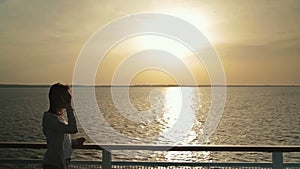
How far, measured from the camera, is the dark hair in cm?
337

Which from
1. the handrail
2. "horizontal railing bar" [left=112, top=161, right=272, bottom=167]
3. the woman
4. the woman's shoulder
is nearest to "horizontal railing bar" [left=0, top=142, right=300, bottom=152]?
the handrail

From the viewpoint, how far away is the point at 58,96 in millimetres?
3375

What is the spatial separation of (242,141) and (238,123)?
13811mm

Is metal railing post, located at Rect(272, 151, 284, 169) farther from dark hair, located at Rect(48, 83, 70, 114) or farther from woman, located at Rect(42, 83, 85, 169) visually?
dark hair, located at Rect(48, 83, 70, 114)

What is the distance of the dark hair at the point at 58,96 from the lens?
3365 mm

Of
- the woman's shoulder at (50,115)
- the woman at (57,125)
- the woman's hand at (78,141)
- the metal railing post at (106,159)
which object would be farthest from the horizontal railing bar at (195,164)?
the woman's shoulder at (50,115)

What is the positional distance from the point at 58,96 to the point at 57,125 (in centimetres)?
22

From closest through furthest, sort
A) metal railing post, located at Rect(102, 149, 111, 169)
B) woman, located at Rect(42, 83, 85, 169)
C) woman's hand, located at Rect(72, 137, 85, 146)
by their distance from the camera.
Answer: woman, located at Rect(42, 83, 85, 169) → woman's hand, located at Rect(72, 137, 85, 146) → metal railing post, located at Rect(102, 149, 111, 169)

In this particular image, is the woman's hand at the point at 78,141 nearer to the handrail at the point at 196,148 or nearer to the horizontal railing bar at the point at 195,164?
the handrail at the point at 196,148

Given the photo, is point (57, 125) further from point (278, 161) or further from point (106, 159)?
point (278, 161)

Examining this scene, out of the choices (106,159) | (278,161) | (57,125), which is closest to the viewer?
(57,125)

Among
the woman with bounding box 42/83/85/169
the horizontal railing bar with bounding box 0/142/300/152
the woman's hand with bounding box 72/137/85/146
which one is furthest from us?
the horizontal railing bar with bounding box 0/142/300/152

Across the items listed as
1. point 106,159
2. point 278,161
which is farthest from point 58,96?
point 278,161

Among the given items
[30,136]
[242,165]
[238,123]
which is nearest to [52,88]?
[242,165]
